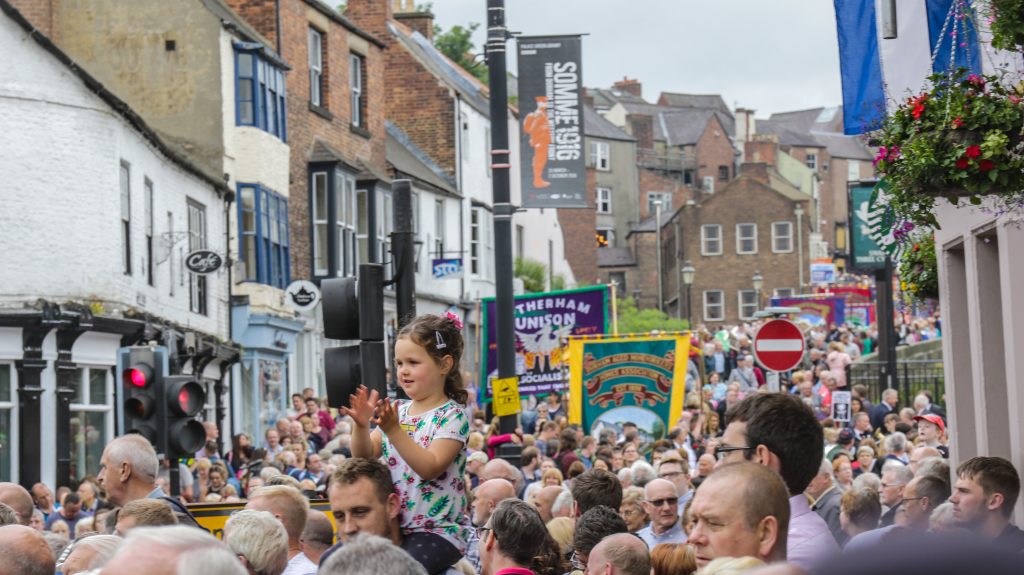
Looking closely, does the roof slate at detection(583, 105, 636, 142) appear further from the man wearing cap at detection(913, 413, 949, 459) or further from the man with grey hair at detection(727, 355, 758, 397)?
the man wearing cap at detection(913, 413, 949, 459)

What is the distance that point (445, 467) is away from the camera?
19.4ft

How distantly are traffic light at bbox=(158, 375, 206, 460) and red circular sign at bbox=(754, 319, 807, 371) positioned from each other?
7233mm

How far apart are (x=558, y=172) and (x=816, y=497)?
845 centimetres

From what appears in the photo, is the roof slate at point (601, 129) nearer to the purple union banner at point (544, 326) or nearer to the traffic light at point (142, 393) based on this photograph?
the purple union banner at point (544, 326)

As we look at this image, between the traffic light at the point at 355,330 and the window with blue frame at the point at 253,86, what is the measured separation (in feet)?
80.0

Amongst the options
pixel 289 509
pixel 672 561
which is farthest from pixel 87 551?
pixel 672 561

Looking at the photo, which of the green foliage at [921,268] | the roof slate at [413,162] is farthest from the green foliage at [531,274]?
the green foliage at [921,268]

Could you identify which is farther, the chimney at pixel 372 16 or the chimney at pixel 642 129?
the chimney at pixel 642 129

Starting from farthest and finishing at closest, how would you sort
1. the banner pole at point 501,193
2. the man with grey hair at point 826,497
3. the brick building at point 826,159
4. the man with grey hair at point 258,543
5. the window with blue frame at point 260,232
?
the brick building at point 826,159 < the window with blue frame at point 260,232 < the banner pole at point 501,193 < the man with grey hair at point 826,497 < the man with grey hair at point 258,543

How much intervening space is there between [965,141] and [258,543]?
4.23m

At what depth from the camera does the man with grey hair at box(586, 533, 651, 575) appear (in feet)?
21.3

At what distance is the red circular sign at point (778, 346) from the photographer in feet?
61.4

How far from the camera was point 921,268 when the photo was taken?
13.0 metres

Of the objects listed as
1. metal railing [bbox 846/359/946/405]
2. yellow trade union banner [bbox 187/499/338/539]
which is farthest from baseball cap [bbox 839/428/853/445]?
metal railing [bbox 846/359/946/405]
